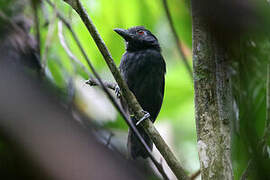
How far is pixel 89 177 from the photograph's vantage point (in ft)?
2.37

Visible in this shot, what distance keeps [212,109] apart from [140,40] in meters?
2.83

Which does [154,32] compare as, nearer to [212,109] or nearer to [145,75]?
[145,75]

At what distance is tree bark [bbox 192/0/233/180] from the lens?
6.46ft

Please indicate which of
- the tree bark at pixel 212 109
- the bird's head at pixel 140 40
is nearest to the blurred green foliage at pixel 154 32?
the bird's head at pixel 140 40

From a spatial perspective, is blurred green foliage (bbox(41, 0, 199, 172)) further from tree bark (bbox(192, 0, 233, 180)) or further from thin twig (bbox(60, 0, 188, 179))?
tree bark (bbox(192, 0, 233, 180))

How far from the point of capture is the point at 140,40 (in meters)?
4.80

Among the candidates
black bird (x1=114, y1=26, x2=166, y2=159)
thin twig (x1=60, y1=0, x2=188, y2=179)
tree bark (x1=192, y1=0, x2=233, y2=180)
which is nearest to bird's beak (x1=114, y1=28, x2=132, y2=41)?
black bird (x1=114, y1=26, x2=166, y2=159)

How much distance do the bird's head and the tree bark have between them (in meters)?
2.49

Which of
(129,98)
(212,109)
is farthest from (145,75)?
(212,109)

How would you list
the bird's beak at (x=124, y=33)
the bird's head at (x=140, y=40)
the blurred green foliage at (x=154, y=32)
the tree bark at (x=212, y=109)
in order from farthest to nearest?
the bird's head at (x=140, y=40) → the bird's beak at (x=124, y=33) → the blurred green foliage at (x=154, y=32) → the tree bark at (x=212, y=109)

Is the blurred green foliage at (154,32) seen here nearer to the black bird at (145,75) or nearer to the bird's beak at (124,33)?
the bird's beak at (124,33)

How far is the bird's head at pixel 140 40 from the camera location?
15.6 feet

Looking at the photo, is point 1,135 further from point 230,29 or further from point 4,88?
point 230,29

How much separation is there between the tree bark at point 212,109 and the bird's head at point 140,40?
8.16ft
